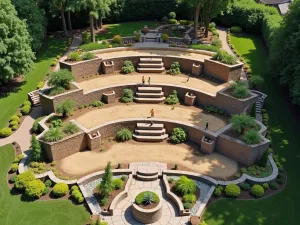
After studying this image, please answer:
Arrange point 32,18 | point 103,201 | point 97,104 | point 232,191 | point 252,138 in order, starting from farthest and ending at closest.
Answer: point 32,18, point 97,104, point 252,138, point 232,191, point 103,201

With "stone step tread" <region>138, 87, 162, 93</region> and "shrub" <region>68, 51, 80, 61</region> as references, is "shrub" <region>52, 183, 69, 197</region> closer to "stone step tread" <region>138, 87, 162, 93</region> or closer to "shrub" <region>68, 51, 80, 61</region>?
"stone step tread" <region>138, 87, 162, 93</region>

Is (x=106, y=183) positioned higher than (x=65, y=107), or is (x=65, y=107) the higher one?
(x=65, y=107)

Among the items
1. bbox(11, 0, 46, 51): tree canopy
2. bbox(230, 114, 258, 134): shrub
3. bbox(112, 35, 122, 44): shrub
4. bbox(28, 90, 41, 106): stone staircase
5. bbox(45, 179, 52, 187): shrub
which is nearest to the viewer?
bbox(45, 179, 52, 187): shrub

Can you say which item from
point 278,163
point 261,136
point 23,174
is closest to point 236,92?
point 261,136

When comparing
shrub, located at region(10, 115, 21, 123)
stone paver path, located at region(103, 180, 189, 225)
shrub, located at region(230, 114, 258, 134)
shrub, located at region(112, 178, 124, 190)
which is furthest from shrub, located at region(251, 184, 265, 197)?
shrub, located at region(10, 115, 21, 123)

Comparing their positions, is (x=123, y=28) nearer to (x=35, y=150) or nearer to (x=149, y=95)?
(x=149, y=95)

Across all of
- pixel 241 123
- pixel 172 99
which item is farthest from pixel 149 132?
pixel 241 123
